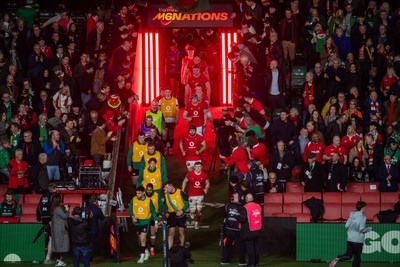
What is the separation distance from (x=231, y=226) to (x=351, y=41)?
329 inches

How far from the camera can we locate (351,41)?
32.7 m

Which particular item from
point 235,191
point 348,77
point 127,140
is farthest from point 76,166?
point 348,77

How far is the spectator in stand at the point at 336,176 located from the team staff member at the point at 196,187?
286cm

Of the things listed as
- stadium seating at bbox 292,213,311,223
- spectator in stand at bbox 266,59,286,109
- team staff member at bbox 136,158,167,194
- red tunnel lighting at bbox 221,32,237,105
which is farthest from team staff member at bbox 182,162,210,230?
red tunnel lighting at bbox 221,32,237,105

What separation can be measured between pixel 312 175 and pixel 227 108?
3.49 m

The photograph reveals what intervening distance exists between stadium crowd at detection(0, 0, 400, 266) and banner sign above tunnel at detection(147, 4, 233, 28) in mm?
350

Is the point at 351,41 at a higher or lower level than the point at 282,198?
higher

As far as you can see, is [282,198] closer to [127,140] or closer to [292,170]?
[292,170]

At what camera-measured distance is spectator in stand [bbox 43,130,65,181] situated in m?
29.1

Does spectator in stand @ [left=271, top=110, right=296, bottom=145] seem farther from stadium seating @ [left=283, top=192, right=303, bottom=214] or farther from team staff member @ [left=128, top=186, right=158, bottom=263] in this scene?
team staff member @ [left=128, top=186, right=158, bottom=263]

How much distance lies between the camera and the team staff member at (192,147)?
29328 mm

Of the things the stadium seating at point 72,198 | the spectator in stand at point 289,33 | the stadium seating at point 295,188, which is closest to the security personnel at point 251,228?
the stadium seating at point 295,188

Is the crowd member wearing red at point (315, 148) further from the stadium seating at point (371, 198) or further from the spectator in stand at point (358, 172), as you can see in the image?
the stadium seating at point (371, 198)

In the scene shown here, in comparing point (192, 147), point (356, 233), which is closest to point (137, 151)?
point (192, 147)
